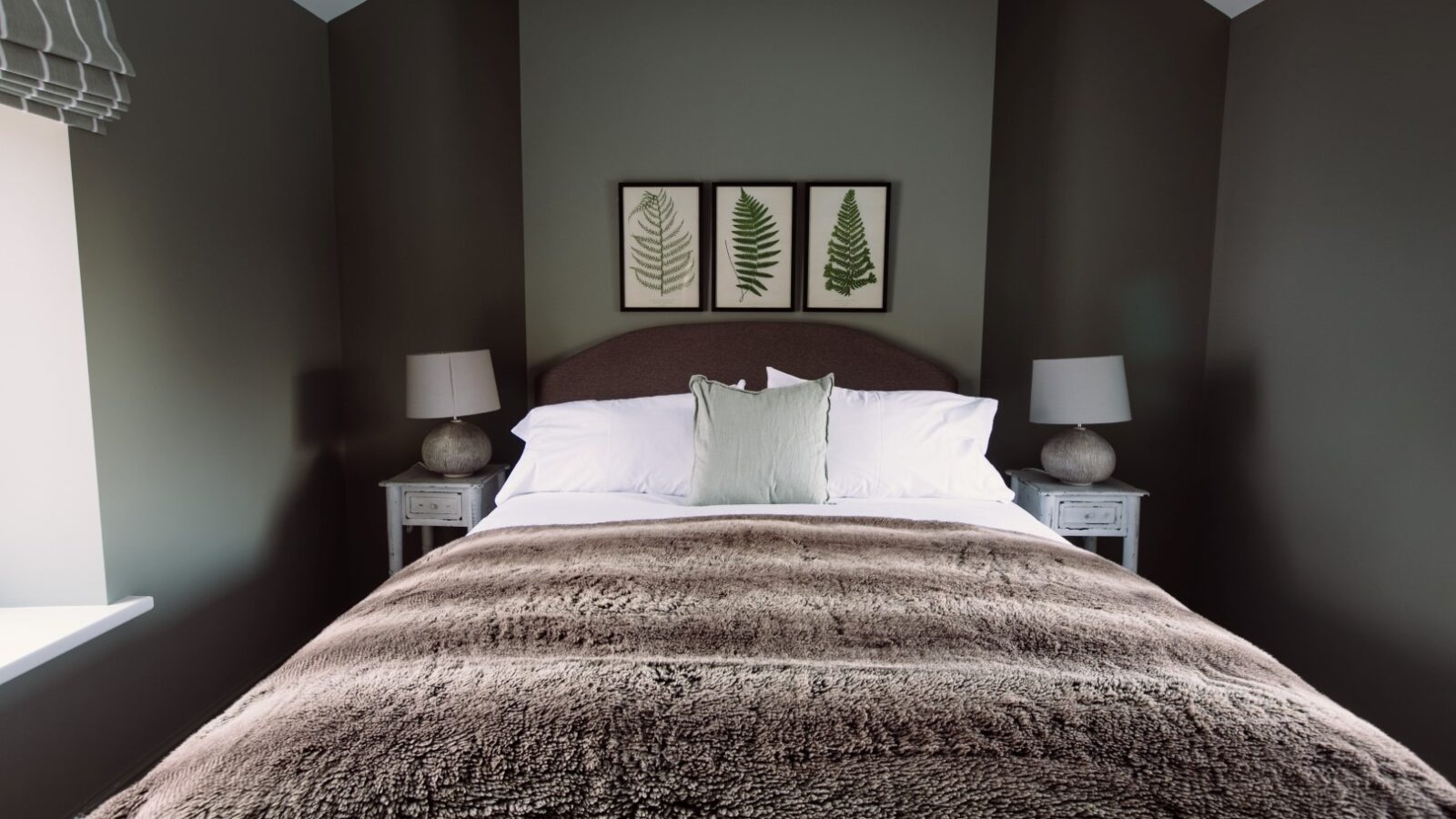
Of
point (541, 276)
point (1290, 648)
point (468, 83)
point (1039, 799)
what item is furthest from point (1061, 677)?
point (468, 83)

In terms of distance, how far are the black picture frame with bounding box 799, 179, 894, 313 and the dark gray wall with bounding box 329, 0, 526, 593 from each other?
114cm

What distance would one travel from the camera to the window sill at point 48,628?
1.71 metres

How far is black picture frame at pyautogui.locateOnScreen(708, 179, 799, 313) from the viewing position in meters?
3.10

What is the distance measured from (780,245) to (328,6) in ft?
6.31

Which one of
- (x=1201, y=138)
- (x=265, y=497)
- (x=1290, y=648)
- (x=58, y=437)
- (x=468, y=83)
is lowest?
(x=1290, y=648)

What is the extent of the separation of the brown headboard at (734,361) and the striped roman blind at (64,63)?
1.57 metres

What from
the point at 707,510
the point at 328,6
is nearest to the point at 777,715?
the point at 707,510

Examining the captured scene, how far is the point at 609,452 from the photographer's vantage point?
2615mm

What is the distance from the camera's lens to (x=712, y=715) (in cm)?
106

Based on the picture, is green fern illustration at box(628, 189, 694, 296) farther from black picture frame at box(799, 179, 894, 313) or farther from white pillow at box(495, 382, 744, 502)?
white pillow at box(495, 382, 744, 502)

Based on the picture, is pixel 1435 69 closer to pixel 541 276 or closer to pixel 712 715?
pixel 712 715

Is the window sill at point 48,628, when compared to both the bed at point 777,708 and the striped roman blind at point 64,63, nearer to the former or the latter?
the bed at point 777,708

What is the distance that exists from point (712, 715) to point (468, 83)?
2.83m

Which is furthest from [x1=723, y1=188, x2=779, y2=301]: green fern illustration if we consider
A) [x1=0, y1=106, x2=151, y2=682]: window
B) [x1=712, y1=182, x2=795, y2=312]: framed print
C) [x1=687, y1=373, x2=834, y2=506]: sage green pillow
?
[x1=0, y1=106, x2=151, y2=682]: window
